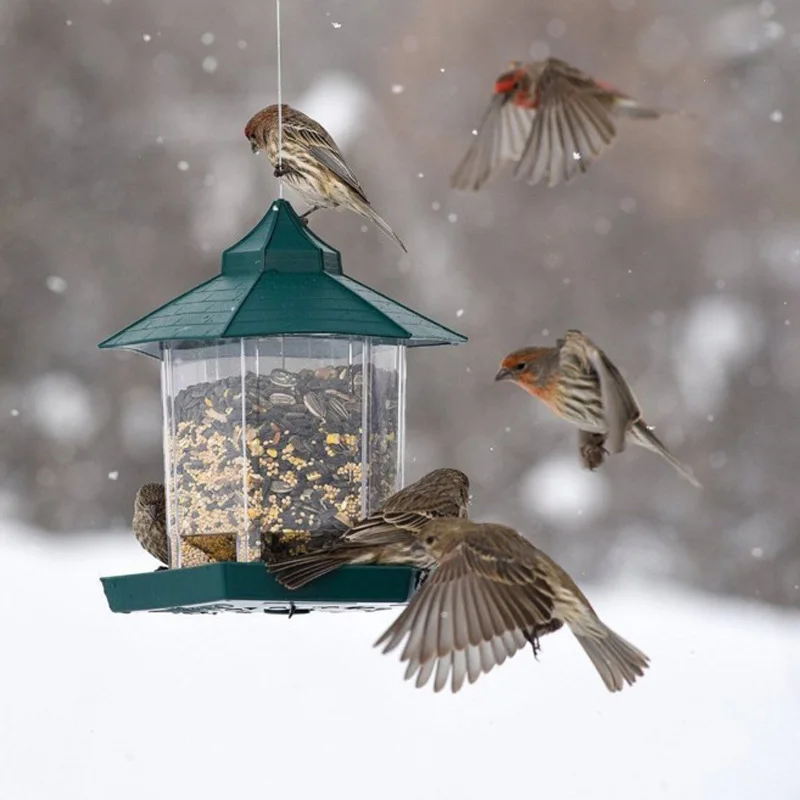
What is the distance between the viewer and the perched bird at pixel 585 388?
17.3 ft

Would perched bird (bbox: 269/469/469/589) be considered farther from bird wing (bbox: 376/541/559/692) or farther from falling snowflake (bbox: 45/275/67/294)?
falling snowflake (bbox: 45/275/67/294)

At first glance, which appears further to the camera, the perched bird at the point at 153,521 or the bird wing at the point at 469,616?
the perched bird at the point at 153,521

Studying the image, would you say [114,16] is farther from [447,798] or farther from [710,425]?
[447,798]

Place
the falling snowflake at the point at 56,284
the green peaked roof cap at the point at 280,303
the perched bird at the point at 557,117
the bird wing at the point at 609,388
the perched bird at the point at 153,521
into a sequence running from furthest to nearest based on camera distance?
1. the falling snowflake at the point at 56,284
2. the perched bird at the point at 153,521
3. the green peaked roof cap at the point at 280,303
4. the bird wing at the point at 609,388
5. the perched bird at the point at 557,117

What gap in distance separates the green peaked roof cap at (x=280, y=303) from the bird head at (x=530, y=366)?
0.51 m

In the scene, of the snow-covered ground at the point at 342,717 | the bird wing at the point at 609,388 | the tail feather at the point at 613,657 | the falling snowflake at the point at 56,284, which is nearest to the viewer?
the bird wing at the point at 609,388

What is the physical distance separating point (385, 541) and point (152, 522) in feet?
4.02

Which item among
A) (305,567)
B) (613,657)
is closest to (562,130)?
(305,567)

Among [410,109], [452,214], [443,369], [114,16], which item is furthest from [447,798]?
[114,16]

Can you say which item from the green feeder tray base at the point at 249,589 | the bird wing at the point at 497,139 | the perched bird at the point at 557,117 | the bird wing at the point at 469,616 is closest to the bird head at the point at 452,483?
the green feeder tray base at the point at 249,589

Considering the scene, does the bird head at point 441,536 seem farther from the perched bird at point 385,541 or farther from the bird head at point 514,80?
the bird head at point 514,80

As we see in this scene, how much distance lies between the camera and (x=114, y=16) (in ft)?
43.8

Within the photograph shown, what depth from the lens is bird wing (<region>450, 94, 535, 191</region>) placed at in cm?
515

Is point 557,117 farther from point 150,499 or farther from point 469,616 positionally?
point 150,499
